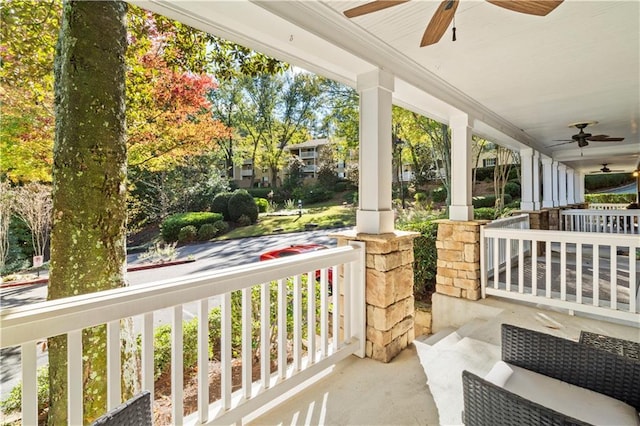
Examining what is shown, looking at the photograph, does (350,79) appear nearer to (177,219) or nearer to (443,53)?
(443,53)

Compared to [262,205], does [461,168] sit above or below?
above

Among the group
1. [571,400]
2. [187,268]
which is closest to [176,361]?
[571,400]

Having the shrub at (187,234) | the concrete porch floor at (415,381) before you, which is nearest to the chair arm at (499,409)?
the concrete porch floor at (415,381)

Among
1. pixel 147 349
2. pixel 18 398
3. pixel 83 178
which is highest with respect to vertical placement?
pixel 83 178

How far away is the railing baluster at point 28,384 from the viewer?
112cm

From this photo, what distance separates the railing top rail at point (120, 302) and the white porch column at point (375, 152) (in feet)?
3.20

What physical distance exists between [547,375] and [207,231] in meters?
5.52

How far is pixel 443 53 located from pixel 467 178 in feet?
5.81

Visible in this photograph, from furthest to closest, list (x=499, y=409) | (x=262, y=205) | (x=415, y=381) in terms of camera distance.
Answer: (x=262, y=205)
(x=415, y=381)
(x=499, y=409)

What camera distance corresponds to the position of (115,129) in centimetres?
203

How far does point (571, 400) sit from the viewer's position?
4.22ft

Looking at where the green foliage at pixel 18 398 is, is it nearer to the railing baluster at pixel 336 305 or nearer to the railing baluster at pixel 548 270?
the railing baluster at pixel 336 305

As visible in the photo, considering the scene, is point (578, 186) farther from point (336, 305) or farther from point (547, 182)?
point (336, 305)

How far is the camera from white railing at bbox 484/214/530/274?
3.70 meters
